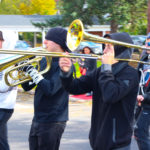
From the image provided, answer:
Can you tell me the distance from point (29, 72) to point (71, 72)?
0.83 metres


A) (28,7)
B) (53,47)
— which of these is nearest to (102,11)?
(53,47)

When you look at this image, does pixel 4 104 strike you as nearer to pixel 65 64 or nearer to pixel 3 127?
pixel 3 127

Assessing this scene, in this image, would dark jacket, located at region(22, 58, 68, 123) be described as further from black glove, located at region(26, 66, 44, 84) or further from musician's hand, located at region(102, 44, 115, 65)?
musician's hand, located at region(102, 44, 115, 65)

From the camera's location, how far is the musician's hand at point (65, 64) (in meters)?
2.95

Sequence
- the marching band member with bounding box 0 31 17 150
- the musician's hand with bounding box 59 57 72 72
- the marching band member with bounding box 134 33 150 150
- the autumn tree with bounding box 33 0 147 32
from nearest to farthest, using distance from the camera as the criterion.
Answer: the musician's hand with bounding box 59 57 72 72 < the marching band member with bounding box 0 31 17 150 < the marching band member with bounding box 134 33 150 150 < the autumn tree with bounding box 33 0 147 32

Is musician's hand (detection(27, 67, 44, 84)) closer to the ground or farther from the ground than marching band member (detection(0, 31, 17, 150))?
farther from the ground

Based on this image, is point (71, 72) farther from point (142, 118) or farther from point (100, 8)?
point (100, 8)

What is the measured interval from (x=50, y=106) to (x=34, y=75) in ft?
1.11

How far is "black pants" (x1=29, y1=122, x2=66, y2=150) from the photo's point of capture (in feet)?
11.7

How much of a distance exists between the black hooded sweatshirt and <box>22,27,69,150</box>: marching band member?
1.83 ft

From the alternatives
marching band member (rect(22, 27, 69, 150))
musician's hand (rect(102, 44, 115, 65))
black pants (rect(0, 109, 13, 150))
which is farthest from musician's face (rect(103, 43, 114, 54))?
black pants (rect(0, 109, 13, 150))

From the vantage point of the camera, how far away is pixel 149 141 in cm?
416

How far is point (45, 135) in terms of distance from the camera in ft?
11.7

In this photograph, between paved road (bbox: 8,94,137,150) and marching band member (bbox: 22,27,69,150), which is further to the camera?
paved road (bbox: 8,94,137,150)
